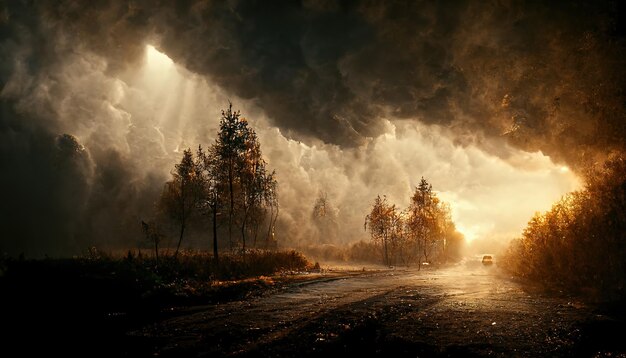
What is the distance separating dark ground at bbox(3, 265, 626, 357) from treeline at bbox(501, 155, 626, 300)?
2898 mm

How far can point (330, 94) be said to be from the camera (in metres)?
36.2

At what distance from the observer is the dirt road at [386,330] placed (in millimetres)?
7027

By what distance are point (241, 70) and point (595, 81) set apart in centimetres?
3022

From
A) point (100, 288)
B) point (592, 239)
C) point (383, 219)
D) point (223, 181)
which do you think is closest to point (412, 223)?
point (383, 219)

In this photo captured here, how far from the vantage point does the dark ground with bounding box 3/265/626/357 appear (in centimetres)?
710

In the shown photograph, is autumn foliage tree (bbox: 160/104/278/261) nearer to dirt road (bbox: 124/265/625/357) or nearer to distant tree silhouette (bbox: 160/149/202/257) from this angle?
distant tree silhouette (bbox: 160/149/202/257)

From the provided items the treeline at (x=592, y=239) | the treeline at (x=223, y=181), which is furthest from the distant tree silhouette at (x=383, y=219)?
the treeline at (x=592, y=239)

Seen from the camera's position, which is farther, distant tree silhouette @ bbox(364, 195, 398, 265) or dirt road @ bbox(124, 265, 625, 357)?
distant tree silhouette @ bbox(364, 195, 398, 265)

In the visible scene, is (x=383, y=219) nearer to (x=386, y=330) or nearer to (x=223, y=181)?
(x=223, y=181)

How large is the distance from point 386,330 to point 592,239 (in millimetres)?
12966

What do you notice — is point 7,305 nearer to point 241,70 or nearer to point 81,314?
point 81,314

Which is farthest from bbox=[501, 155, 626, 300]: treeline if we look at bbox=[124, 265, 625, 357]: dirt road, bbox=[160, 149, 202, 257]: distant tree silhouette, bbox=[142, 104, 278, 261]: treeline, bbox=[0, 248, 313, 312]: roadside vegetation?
bbox=[160, 149, 202, 257]: distant tree silhouette

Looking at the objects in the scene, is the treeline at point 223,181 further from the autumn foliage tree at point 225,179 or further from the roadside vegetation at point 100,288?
the roadside vegetation at point 100,288

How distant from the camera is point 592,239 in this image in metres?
15.8
